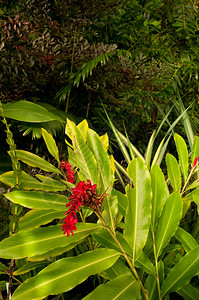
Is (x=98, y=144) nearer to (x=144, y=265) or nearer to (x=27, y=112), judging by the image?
(x=144, y=265)

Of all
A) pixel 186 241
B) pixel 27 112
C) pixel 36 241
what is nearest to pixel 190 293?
pixel 186 241

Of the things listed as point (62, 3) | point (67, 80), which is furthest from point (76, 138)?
point (62, 3)

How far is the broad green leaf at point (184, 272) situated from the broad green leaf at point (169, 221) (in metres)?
0.04

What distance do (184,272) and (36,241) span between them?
0.22 m

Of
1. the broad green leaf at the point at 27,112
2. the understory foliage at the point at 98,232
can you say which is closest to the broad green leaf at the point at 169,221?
the understory foliage at the point at 98,232

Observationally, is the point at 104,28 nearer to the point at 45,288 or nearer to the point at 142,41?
the point at 142,41

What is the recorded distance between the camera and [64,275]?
1.45 feet

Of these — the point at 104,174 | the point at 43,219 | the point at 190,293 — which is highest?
the point at 104,174

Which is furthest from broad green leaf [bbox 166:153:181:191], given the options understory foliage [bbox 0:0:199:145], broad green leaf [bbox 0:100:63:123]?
understory foliage [bbox 0:0:199:145]

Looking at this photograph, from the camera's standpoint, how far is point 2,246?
461 mm

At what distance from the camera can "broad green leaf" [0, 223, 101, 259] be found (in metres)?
0.45

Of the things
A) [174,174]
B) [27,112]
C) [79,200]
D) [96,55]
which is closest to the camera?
[79,200]

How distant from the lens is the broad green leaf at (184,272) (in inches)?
18.9

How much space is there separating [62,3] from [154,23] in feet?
2.98
